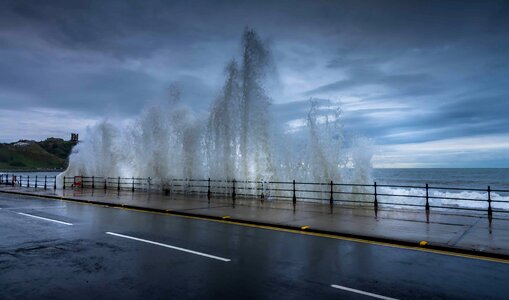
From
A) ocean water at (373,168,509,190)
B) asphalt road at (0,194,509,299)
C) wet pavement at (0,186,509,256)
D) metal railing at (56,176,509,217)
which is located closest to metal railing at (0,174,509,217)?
metal railing at (56,176,509,217)

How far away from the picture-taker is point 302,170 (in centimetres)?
2533

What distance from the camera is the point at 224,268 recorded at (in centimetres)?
690

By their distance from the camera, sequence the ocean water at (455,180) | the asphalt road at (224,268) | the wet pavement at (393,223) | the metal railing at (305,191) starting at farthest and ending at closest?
the ocean water at (455,180) → the metal railing at (305,191) → the wet pavement at (393,223) → the asphalt road at (224,268)

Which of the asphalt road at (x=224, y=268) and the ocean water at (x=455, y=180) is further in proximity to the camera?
the ocean water at (x=455, y=180)

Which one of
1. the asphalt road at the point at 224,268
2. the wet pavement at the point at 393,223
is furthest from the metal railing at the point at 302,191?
the asphalt road at the point at 224,268

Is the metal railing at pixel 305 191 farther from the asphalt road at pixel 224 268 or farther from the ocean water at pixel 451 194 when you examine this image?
the asphalt road at pixel 224 268

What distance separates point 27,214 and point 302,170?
1604 centimetres

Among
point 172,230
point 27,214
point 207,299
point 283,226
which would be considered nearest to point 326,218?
point 283,226

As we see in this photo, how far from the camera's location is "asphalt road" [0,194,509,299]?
5.63 metres

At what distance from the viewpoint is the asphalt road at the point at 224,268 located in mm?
5633

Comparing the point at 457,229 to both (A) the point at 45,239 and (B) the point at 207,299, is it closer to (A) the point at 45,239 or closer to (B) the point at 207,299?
(B) the point at 207,299

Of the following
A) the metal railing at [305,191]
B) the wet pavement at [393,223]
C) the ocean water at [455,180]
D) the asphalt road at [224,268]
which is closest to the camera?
the asphalt road at [224,268]

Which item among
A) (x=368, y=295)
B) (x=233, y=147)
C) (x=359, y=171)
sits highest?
(x=233, y=147)

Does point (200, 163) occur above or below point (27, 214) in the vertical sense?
above
